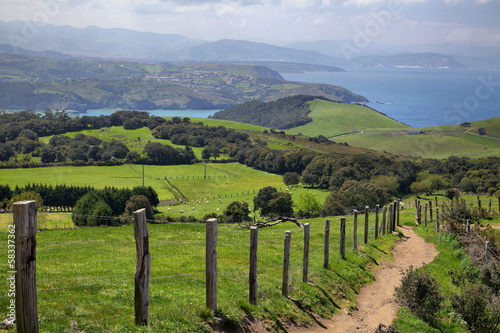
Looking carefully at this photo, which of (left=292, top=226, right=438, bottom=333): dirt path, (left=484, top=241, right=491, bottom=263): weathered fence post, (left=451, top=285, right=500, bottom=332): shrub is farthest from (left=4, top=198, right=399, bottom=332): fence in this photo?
(left=484, top=241, right=491, bottom=263): weathered fence post

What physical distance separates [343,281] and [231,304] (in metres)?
4.59

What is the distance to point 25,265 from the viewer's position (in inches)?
183

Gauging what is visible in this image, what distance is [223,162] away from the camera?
113375 mm

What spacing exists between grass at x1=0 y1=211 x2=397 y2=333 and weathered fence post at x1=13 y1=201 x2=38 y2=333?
1.45 meters

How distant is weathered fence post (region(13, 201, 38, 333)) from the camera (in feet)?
15.0

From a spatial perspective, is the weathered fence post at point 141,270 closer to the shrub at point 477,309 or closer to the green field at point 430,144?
the shrub at point 477,309

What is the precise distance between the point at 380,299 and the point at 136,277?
24.8 ft

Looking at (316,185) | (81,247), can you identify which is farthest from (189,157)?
(81,247)

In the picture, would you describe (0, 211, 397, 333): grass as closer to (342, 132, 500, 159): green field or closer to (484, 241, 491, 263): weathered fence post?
(484, 241, 491, 263): weathered fence post

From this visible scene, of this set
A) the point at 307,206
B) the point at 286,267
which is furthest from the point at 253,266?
the point at 307,206

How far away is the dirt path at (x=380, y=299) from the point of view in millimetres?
8789

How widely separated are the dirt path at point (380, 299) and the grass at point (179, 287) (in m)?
0.31

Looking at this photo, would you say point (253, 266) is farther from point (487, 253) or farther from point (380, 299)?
point (487, 253)

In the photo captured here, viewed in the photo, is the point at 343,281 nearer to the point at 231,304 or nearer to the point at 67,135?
the point at 231,304
